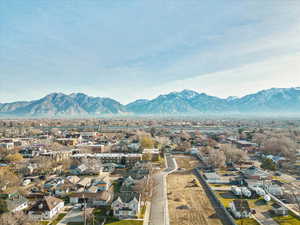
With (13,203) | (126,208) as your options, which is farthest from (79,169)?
(126,208)

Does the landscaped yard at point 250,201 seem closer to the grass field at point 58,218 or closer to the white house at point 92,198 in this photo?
the white house at point 92,198

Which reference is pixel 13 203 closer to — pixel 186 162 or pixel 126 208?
pixel 126 208

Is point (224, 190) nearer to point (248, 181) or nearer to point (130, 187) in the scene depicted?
point (248, 181)

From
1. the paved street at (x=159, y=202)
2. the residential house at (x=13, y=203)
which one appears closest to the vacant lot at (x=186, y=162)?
the paved street at (x=159, y=202)

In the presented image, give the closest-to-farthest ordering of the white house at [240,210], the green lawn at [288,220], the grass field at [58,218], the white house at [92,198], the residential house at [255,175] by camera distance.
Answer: the green lawn at [288,220] → the grass field at [58,218] → the white house at [240,210] → the white house at [92,198] → the residential house at [255,175]

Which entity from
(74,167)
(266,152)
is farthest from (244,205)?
(266,152)

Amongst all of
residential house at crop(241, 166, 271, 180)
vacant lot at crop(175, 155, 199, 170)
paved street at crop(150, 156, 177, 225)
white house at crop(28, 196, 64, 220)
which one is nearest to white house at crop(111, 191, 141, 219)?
paved street at crop(150, 156, 177, 225)
